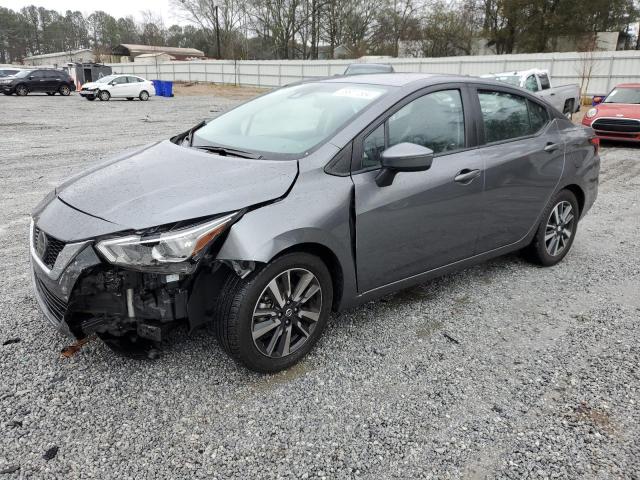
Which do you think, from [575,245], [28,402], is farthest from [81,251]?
[575,245]

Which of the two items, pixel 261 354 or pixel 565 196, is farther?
pixel 565 196

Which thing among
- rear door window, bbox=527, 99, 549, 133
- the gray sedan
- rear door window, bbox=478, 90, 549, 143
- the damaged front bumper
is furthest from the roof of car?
the damaged front bumper

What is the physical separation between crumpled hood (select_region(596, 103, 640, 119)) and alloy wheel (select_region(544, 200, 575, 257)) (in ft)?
30.4

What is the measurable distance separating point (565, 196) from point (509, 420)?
8.60 feet

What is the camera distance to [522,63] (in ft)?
88.4

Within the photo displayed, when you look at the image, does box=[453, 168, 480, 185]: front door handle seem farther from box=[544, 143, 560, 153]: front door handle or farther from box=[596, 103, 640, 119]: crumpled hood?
box=[596, 103, 640, 119]: crumpled hood

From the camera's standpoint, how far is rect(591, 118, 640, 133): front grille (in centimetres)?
1187

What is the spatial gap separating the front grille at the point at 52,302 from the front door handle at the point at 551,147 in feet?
12.2

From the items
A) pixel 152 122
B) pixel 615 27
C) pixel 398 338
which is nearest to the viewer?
pixel 398 338

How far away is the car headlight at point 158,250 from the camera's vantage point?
7.88 ft

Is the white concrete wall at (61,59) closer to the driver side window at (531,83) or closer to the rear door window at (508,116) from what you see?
the driver side window at (531,83)

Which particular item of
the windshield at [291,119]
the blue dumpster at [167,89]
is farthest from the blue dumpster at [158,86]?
the windshield at [291,119]

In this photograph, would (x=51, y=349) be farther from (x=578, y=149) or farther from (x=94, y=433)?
(x=578, y=149)

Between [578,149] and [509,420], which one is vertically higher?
[578,149]
